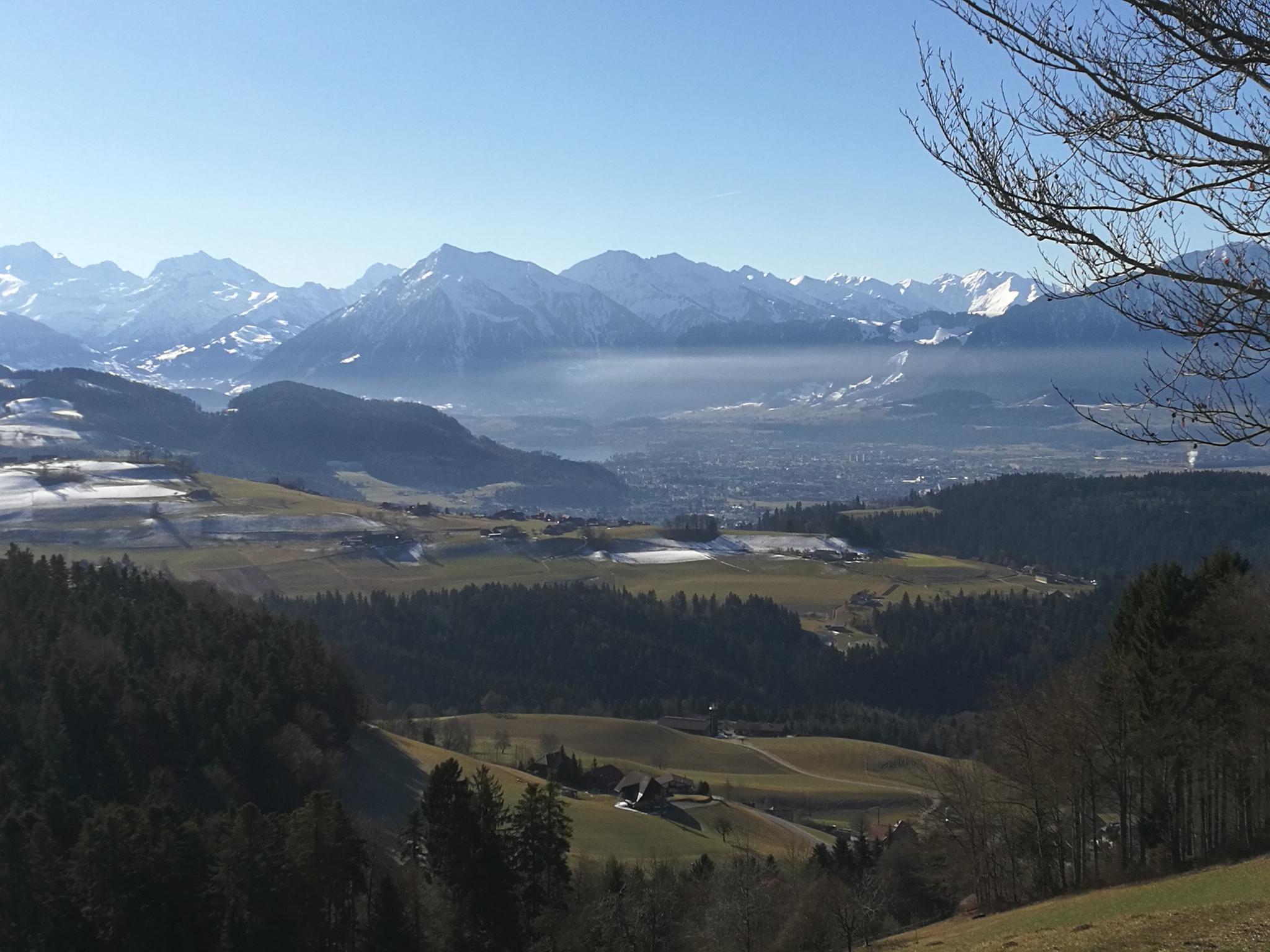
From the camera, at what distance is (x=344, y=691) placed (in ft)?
131

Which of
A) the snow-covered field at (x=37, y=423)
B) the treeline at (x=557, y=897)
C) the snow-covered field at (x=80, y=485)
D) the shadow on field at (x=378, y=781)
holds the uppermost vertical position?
the snow-covered field at (x=37, y=423)

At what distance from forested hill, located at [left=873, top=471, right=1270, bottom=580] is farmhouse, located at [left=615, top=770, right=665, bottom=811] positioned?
67928 mm

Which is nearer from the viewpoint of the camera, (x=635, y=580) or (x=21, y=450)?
(x=635, y=580)

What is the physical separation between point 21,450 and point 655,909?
447ft

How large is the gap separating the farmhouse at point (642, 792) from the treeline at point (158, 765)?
32.4 feet


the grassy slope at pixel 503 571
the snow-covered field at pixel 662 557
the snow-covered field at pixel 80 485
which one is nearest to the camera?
the grassy slope at pixel 503 571

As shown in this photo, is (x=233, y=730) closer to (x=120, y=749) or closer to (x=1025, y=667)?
(x=120, y=749)

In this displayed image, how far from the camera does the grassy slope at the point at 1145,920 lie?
433 inches

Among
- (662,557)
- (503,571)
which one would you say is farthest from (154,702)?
(662,557)

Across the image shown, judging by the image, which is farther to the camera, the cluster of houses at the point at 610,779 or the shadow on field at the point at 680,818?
the cluster of houses at the point at 610,779

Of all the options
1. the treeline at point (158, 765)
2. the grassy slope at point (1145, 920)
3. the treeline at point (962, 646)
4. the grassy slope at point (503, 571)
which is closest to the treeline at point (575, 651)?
the treeline at point (962, 646)

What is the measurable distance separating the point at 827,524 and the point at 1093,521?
86.3 ft

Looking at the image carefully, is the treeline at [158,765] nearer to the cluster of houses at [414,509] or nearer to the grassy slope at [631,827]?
the grassy slope at [631,827]

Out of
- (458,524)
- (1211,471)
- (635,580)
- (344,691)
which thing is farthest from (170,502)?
(1211,471)
